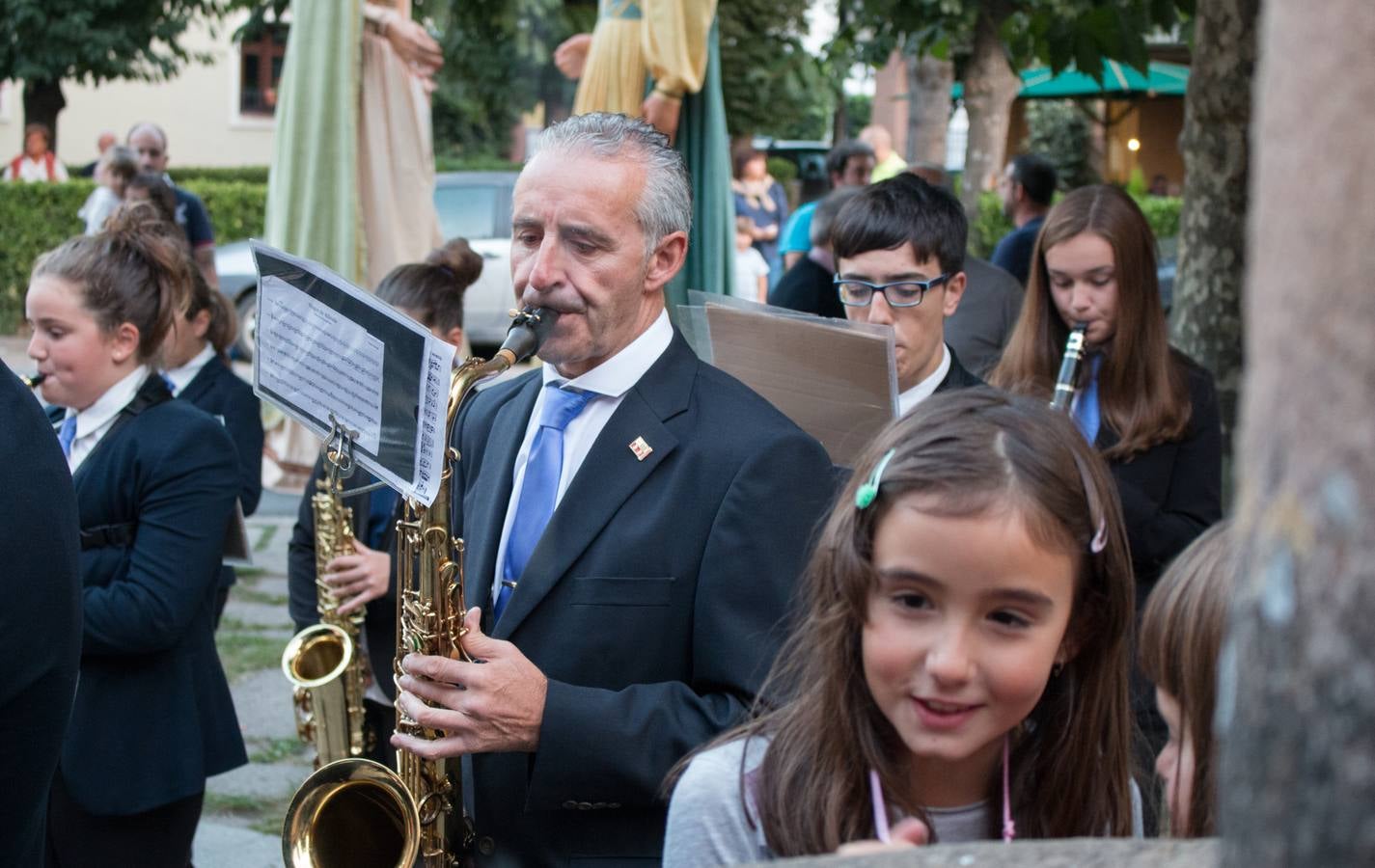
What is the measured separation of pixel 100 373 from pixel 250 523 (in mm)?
5422

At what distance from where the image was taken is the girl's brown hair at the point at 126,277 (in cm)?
350

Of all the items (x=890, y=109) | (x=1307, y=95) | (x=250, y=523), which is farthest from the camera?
(x=890, y=109)

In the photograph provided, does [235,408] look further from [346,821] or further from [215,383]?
[346,821]

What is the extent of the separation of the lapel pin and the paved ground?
2.63m

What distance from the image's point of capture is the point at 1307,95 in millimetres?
536

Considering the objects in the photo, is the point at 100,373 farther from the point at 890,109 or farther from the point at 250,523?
the point at 890,109

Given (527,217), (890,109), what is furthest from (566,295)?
(890,109)

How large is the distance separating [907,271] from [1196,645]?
6.29 ft

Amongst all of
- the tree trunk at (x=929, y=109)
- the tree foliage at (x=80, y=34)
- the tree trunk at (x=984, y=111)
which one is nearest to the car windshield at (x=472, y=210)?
the tree trunk at (x=929, y=109)

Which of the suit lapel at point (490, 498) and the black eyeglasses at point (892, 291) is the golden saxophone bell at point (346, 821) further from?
the black eyeglasses at point (892, 291)

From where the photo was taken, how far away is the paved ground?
475cm

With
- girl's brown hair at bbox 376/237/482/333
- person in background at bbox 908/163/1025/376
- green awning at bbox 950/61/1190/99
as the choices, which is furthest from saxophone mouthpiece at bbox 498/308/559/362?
green awning at bbox 950/61/1190/99

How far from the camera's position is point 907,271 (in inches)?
141

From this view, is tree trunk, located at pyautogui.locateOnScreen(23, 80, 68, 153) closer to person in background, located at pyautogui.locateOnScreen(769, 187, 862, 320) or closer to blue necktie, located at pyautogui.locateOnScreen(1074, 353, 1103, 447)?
person in background, located at pyautogui.locateOnScreen(769, 187, 862, 320)
